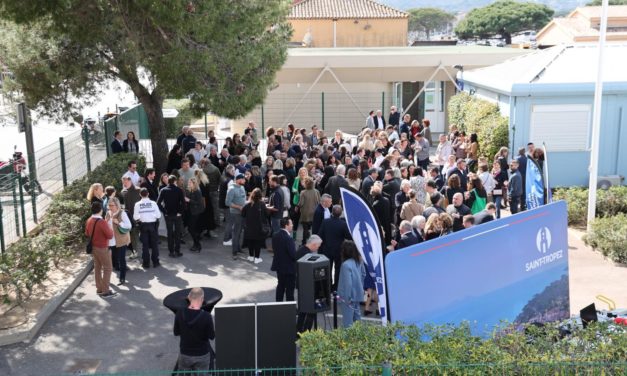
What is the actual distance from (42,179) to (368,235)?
→ 31.9 feet

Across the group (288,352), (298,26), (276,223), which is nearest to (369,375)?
(288,352)

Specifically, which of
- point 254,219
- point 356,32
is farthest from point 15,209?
point 356,32

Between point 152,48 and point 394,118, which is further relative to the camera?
point 394,118

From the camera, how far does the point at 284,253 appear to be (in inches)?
393

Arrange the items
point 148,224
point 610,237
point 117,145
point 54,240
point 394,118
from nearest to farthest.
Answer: point 54,240 → point 148,224 → point 610,237 → point 117,145 → point 394,118

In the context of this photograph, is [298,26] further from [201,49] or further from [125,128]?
[201,49]

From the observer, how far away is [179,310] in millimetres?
7555

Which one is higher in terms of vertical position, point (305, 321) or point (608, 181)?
point (608, 181)

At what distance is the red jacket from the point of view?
10.9 metres

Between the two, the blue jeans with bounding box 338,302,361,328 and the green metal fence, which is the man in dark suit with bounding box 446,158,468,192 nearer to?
the blue jeans with bounding box 338,302,361,328

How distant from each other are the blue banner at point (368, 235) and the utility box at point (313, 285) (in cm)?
58

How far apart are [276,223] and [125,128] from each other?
9.69 m

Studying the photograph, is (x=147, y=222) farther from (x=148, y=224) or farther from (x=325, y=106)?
(x=325, y=106)

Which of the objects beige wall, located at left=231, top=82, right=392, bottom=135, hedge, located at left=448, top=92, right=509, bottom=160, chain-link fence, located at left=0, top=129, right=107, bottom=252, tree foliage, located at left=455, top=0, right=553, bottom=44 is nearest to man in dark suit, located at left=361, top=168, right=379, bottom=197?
hedge, located at left=448, top=92, right=509, bottom=160
